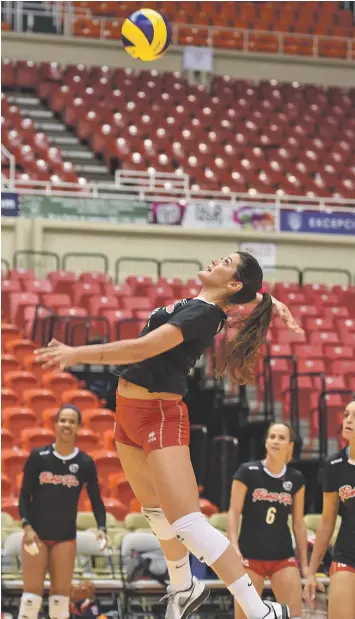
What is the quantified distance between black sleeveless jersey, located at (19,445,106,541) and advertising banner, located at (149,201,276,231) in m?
9.53

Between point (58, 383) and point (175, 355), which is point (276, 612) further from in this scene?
point (58, 383)

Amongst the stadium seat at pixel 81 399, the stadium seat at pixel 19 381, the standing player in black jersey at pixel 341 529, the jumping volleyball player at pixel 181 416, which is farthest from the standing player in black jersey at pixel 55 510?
the stadium seat at pixel 19 381

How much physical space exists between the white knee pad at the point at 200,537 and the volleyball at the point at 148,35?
442cm

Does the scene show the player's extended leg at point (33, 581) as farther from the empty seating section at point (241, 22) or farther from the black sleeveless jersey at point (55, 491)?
the empty seating section at point (241, 22)

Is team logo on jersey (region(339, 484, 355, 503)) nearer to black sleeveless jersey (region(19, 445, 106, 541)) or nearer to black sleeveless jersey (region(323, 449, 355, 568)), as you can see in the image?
black sleeveless jersey (region(323, 449, 355, 568))

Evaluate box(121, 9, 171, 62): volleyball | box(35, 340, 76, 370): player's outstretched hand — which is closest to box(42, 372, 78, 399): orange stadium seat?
box(121, 9, 171, 62): volleyball

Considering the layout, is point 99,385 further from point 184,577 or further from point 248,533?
point 184,577

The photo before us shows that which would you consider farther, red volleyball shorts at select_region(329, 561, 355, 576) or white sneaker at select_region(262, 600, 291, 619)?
red volleyball shorts at select_region(329, 561, 355, 576)

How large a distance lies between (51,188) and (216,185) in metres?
2.82

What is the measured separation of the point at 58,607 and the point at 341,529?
88.2 inches

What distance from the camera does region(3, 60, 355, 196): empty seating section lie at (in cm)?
2042

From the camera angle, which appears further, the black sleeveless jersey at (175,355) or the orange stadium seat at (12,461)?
the orange stadium seat at (12,461)

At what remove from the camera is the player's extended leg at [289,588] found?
7230 mm

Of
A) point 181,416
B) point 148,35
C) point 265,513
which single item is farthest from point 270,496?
point 148,35
